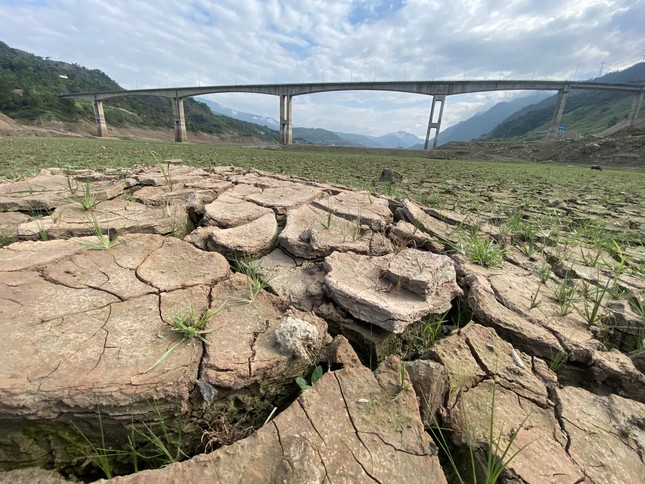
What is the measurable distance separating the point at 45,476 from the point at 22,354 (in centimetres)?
38

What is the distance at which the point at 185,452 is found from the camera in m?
0.96

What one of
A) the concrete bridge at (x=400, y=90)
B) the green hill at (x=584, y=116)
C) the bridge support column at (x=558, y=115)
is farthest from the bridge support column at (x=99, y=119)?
the green hill at (x=584, y=116)

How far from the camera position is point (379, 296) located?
4.76 feet

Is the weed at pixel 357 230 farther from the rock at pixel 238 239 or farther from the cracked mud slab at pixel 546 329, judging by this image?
the cracked mud slab at pixel 546 329

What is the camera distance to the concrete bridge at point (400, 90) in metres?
32.0

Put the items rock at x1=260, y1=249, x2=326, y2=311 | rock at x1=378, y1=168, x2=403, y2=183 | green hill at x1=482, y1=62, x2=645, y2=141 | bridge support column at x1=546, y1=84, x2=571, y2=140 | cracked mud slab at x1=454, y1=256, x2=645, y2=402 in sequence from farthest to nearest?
green hill at x1=482, y1=62, x2=645, y2=141 → bridge support column at x1=546, y1=84, x2=571, y2=140 → rock at x1=378, y1=168, x2=403, y2=183 → rock at x1=260, y1=249, x2=326, y2=311 → cracked mud slab at x1=454, y1=256, x2=645, y2=402

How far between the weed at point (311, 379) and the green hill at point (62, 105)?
157 ft

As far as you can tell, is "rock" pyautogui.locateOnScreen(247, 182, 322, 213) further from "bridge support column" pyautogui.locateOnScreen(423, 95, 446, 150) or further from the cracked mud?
"bridge support column" pyautogui.locateOnScreen(423, 95, 446, 150)

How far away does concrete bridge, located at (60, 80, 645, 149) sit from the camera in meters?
32.0

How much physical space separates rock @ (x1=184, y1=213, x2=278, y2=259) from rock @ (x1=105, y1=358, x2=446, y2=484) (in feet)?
3.64

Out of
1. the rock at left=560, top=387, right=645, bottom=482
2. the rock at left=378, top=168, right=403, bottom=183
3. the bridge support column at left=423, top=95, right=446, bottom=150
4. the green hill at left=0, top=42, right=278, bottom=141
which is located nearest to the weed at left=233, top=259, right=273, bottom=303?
the rock at left=560, top=387, right=645, bottom=482

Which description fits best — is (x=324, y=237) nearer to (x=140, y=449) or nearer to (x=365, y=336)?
(x=365, y=336)

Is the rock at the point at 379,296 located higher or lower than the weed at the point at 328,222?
lower

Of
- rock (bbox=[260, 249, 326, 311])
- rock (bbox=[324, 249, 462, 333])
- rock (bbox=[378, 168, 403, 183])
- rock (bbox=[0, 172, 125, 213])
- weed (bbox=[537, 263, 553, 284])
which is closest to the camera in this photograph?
rock (bbox=[324, 249, 462, 333])
